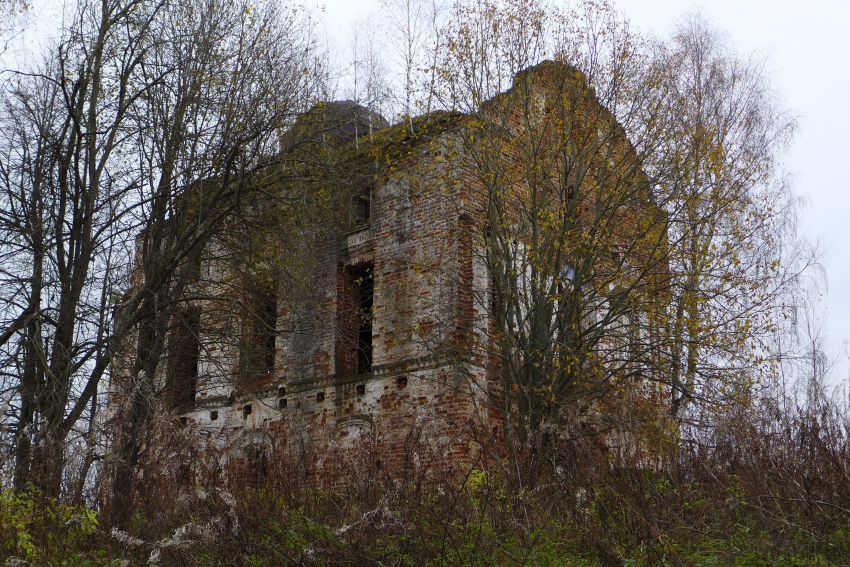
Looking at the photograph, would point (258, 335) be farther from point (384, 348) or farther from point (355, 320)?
point (384, 348)

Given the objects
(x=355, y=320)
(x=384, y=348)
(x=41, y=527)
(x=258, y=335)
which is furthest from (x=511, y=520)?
(x=355, y=320)

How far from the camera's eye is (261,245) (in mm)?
12789

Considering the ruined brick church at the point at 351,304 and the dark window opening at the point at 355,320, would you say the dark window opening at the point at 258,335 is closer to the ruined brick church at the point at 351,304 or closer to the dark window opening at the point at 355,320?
the ruined brick church at the point at 351,304

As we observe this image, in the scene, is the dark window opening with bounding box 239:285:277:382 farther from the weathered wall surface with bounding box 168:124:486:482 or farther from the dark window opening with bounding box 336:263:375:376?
the dark window opening with bounding box 336:263:375:376

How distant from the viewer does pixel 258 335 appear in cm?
1512

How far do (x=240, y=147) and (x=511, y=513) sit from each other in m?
6.58

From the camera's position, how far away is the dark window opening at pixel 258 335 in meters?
12.8

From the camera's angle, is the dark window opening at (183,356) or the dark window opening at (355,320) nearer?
the dark window opening at (183,356)

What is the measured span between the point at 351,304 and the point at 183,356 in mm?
3139

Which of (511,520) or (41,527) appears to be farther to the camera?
(41,527)

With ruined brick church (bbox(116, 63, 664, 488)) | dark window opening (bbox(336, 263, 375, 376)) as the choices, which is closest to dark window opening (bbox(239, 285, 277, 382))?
ruined brick church (bbox(116, 63, 664, 488))

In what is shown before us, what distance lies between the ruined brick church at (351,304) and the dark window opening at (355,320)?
28 mm

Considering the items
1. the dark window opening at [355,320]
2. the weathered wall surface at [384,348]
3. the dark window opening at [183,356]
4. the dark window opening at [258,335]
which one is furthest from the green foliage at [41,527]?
the dark window opening at [355,320]

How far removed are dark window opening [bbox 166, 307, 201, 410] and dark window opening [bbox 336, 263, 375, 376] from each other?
2.55 meters
